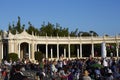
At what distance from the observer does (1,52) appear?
73.7 meters

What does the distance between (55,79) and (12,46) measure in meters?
50.4

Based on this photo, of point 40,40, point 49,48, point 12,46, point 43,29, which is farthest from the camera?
point 43,29

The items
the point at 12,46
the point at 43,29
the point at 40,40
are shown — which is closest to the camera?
the point at 12,46

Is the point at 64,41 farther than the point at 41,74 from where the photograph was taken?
Yes

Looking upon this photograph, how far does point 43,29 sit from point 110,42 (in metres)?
19.2

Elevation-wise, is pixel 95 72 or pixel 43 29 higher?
pixel 43 29

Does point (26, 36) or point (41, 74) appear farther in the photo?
point (26, 36)

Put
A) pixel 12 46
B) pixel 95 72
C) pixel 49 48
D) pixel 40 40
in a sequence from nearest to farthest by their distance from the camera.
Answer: pixel 95 72 → pixel 12 46 → pixel 40 40 → pixel 49 48

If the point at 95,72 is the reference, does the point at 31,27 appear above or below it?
above

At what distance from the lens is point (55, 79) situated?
2250 centimetres

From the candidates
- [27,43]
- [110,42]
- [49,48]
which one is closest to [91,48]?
[110,42]

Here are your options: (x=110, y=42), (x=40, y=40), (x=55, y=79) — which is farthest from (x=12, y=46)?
(x=55, y=79)

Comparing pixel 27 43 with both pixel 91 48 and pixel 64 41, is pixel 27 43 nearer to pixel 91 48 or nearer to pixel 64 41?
pixel 64 41

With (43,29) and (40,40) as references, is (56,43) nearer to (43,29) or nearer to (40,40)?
(40,40)
